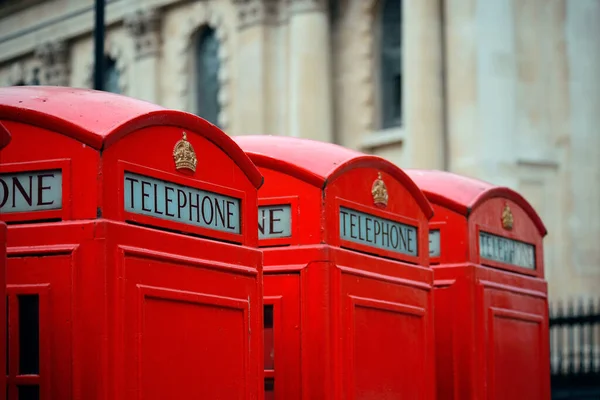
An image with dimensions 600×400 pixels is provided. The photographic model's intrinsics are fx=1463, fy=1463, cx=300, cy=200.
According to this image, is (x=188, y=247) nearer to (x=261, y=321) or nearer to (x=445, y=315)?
(x=261, y=321)

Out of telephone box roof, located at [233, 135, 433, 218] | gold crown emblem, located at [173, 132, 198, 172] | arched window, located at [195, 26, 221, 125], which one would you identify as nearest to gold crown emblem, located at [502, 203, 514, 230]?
telephone box roof, located at [233, 135, 433, 218]

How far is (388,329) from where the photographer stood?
880 centimetres

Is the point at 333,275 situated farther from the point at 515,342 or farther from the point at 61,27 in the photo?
the point at 61,27

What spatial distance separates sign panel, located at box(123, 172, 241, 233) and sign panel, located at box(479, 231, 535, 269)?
3.54 metres

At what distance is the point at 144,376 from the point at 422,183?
4.66m

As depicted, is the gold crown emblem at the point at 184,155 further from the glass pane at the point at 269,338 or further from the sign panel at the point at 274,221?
the glass pane at the point at 269,338

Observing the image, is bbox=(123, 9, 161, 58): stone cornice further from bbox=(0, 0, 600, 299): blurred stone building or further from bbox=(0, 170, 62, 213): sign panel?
bbox=(0, 170, 62, 213): sign panel

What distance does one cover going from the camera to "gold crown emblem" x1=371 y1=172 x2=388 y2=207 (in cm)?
880

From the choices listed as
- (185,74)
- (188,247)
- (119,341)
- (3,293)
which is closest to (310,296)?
(188,247)

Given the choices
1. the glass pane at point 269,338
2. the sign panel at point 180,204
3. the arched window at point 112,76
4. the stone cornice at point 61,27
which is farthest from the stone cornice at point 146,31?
the sign panel at point 180,204

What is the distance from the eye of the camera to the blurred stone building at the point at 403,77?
84.5 ft

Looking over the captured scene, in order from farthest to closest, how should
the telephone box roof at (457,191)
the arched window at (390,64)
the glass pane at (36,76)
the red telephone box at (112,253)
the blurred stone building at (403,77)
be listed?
the glass pane at (36,76) → the arched window at (390,64) → the blurred stone building at (403,77) → the telephone box roof at (457,191) → the red telephone box at (112,253)

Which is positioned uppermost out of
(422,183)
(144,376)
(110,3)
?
(110,3)

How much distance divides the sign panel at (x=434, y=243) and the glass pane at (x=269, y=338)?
8.01ft
